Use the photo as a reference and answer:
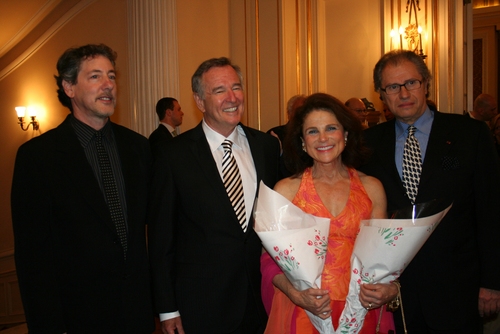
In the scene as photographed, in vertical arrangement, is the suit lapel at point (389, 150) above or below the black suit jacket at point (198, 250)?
above

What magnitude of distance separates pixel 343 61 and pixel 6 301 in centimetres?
671

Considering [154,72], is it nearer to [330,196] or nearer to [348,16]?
[348,16]

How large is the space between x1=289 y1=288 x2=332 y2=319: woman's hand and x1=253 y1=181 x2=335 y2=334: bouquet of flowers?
32mm

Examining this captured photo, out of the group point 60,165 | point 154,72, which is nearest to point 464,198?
point 60,165

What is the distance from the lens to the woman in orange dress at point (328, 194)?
6.81 ft

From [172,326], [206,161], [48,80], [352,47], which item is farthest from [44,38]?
[172,326]

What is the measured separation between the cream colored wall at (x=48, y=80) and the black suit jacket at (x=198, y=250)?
12.3ft

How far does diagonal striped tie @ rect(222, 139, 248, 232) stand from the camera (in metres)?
2.28

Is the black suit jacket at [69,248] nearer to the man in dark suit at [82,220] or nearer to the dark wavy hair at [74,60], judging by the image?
the man in dark suit at [82,220]

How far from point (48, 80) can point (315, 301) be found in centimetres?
687

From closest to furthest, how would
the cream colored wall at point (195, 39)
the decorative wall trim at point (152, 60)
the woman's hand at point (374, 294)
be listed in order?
1. the woman's hand at point (374, 294)
2. the decorative wall trim at point (152, 60)
3. the cream colored wall at point (195, 39)

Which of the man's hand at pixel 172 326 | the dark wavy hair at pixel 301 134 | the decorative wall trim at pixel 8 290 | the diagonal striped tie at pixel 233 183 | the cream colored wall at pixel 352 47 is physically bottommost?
the decorative wall trim at pixel 8 290

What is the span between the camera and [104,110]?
2236 millimetres

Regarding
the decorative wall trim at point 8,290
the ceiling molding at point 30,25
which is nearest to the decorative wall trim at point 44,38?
the ceiling molding at point 30,25
